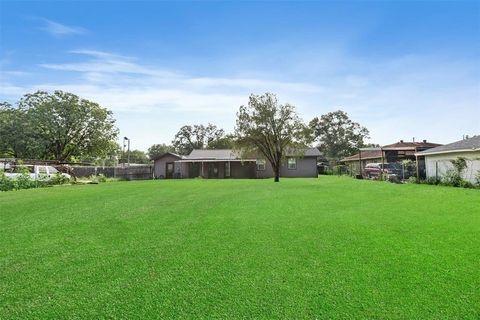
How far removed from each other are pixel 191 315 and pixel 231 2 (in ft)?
35.0

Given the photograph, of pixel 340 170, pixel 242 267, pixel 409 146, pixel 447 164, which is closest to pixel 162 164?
pixel 340 170

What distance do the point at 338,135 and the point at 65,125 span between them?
47.1m

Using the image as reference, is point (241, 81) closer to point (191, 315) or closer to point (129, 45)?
point (129, 45)

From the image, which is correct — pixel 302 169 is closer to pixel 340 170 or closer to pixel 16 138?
pixel 340 170

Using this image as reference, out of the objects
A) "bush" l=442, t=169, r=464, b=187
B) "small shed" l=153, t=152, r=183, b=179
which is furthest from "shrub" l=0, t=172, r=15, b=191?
"bush" l=442, t=169, r=464, b=187

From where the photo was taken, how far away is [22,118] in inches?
1266

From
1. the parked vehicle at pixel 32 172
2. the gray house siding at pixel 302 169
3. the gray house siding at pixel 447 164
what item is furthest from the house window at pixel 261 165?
the parked vehicle at pixel 32 172

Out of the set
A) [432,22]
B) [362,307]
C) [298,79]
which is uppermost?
[432,22]

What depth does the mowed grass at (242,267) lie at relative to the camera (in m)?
2.79

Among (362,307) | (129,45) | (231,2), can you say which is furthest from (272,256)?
(129,45)

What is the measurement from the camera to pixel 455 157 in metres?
18.1

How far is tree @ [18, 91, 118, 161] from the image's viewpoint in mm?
33000

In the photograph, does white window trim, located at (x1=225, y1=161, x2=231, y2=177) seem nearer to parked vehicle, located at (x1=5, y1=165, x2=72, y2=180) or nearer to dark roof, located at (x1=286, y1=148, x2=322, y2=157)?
dark roof, located at (x1=286, y1=148, x2=322, y2=157)

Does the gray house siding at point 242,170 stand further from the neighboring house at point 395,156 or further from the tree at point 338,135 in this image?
the tree at point 338,135
